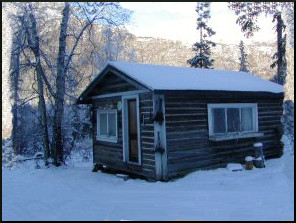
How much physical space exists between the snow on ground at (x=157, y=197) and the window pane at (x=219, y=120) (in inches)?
52.2

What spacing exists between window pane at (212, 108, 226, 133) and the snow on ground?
133cm

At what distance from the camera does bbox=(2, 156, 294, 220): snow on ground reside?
273 inches

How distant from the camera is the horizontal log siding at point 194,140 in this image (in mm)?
10117

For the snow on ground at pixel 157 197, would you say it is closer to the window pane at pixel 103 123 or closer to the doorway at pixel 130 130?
the doorway at pixel 130 130

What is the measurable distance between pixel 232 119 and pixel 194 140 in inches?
79.0

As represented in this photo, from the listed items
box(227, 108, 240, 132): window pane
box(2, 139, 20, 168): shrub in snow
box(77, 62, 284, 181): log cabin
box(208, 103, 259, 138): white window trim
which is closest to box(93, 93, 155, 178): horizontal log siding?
box(77, 62, 284, 181): log cabin

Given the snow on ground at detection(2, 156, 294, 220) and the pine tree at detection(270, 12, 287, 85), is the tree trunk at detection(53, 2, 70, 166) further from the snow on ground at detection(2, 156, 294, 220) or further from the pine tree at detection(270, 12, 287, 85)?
the pine tree at detection(270, 12, 287, 85)

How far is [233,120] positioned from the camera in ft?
39.0

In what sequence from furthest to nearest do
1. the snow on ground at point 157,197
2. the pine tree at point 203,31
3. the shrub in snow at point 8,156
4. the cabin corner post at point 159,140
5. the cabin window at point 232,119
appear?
the pine tree at point 203,31
the shrub in snow at point 8,156
the cabin window at point 232,119
the cabin corner post at point 159,140
the snow on ground at point 157,197

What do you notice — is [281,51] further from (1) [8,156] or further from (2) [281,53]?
(1) [8,156]

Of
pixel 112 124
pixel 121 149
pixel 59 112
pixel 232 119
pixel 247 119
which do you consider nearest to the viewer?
pixel 121 149

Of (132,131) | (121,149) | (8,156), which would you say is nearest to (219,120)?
(132,131)

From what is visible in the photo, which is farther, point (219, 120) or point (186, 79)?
point (219, 120)

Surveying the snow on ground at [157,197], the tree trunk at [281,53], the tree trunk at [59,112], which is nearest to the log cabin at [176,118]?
the snow on ground at [157,197]
